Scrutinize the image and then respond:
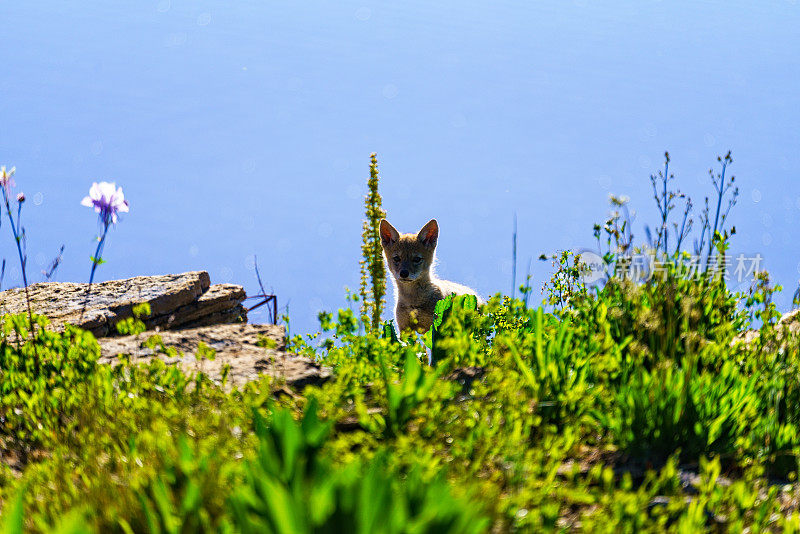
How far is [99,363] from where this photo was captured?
17.5ft

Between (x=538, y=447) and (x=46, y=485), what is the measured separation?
2.36m

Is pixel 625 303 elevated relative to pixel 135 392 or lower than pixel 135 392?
elevated

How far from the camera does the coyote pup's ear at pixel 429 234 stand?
923 centimetres

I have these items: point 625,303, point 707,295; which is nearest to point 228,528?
point 625,303

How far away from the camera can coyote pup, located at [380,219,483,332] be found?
9.40m

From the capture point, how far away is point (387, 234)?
31.2 ft

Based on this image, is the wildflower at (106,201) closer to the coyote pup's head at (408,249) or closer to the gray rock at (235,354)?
the gray rock at (235,354)

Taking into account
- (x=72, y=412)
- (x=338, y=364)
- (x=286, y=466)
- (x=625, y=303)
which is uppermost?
(x=625, y=303)

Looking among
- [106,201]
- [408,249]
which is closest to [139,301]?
[106,201]

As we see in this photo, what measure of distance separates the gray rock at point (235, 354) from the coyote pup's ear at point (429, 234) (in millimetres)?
3653

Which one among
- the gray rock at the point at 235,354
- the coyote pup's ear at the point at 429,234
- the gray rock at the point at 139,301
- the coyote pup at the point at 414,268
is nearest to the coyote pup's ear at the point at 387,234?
the coyote pup at the point at 414,268

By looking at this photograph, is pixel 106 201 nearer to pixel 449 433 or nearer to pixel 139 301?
pixel 139 301

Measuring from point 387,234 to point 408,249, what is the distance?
0.33 metres

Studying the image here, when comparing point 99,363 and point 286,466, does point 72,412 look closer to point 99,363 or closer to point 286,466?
point 99,363
